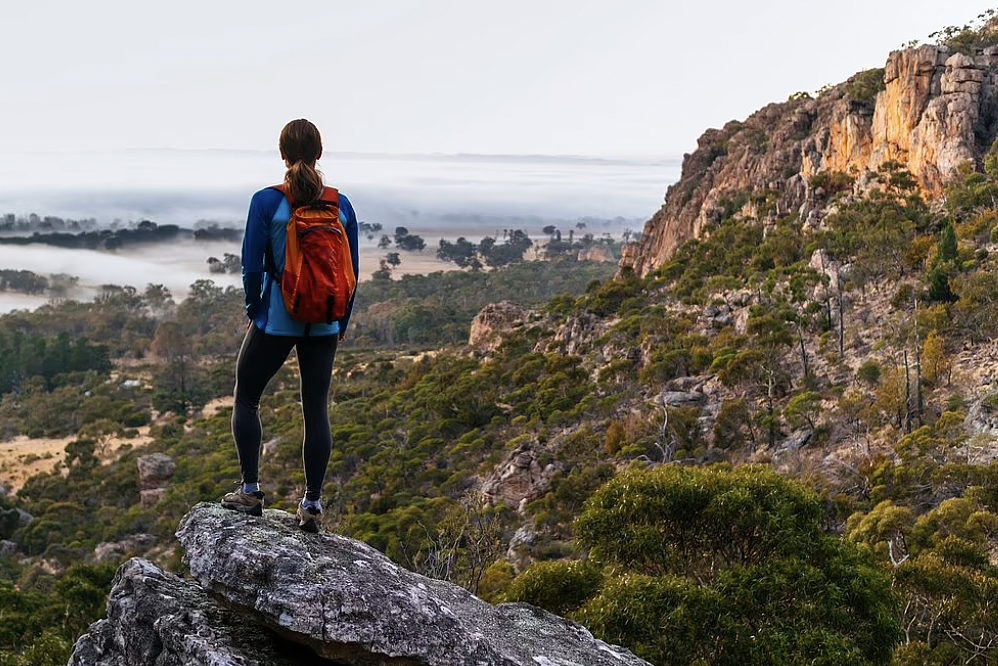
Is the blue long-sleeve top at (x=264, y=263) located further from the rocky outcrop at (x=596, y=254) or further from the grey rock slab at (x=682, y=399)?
the rocky outcrop at (x=596, y=254)

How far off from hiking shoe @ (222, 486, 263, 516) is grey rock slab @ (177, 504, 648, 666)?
0.05 meters

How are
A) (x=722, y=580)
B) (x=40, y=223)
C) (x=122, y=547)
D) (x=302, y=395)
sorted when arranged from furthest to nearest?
(x=40, y=223) → (x=122, y=547) → (x=722, y=580) → (x=302, y=395)

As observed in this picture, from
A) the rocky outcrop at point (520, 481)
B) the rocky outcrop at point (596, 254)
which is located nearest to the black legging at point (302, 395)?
the rocky outcrop at point (520, 481)

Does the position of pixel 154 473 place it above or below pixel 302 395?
below

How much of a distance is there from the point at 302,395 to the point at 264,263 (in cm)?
82

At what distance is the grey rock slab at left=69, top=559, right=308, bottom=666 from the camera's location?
4.49 metres

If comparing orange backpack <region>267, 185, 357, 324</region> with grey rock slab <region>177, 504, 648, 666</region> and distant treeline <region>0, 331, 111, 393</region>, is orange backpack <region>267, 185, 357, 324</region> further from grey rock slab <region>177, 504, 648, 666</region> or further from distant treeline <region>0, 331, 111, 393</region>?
distant treeline <region>0, 331, 111, 393</region>

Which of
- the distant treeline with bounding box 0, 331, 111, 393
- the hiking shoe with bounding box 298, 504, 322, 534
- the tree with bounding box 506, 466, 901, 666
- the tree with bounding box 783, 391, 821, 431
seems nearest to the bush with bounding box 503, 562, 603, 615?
the tree with bounding box 506, 466, 901, 666

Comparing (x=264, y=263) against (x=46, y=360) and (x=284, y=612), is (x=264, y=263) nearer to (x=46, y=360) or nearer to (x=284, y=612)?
(x=284, y=612)

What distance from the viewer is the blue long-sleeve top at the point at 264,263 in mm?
4137

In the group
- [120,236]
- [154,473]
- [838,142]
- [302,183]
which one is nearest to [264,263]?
[302,183]

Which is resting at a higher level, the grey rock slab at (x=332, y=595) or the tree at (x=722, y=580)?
the grey rock slab at (x=332, y=595)

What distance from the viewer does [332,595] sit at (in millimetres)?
4230

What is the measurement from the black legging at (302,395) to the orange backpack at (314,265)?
27cm
